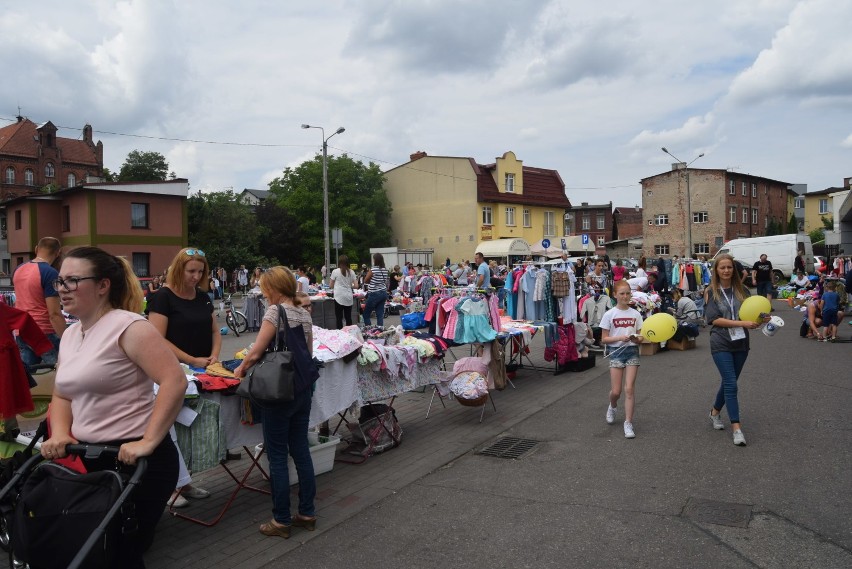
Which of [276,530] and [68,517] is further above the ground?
[68,517]

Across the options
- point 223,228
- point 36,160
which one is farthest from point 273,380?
point 36,160

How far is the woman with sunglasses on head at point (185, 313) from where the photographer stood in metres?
4.77

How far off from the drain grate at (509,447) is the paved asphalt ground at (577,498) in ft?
0.39

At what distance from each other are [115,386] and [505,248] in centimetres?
4105

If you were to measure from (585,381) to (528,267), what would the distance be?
7.87ft

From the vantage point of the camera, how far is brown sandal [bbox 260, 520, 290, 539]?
4.45 meters

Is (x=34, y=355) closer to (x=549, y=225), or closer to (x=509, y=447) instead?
(x=509, y=447)

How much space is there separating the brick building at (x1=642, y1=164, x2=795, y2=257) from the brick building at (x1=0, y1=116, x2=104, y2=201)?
6172 cm

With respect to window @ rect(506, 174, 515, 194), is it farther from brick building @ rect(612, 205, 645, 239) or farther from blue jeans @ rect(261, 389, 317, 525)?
blue jeans @ rect(261, 389, 317, 525)

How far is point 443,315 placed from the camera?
29.1ft

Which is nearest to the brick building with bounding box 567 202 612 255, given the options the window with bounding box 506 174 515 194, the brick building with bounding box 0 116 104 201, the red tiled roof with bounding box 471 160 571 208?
the red tiled roof with bounding box 471 160 571 208

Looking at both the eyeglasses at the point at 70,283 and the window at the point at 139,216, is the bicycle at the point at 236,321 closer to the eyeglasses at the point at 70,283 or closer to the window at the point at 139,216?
the eyeglasses at the point at 70,283

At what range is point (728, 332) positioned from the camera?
6.42m

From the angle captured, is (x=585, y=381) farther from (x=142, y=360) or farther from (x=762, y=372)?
(x=142, y=360)
